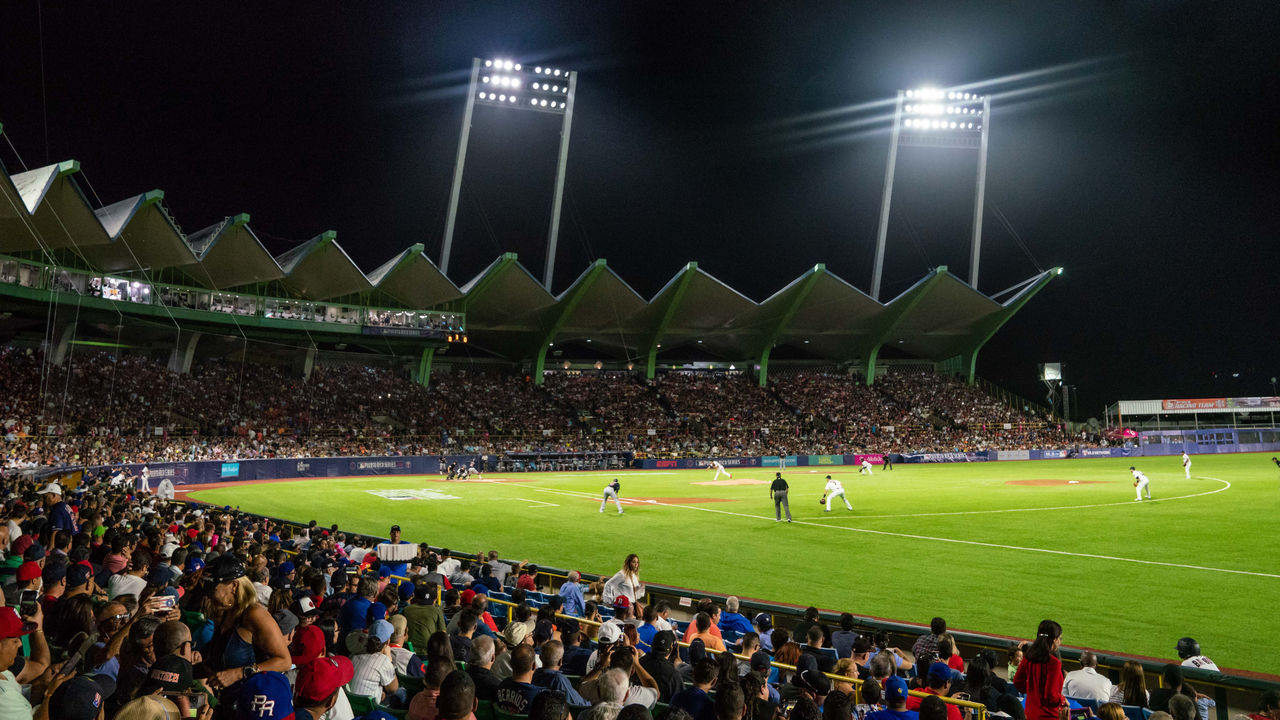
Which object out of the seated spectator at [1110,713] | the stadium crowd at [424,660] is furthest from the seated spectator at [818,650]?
the seated spectator at [1110,713]

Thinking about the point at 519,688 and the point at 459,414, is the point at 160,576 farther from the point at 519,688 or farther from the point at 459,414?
the point at 459,414

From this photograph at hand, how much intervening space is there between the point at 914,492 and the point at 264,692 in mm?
31523

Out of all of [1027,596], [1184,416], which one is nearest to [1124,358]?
[1184,416]

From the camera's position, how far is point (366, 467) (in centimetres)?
4688

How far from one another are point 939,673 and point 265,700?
5347mm

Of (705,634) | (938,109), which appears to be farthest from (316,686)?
(938,109)

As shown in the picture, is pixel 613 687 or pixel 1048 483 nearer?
pixel 613 687

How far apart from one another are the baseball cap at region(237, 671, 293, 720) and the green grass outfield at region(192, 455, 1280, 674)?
33.0 feet

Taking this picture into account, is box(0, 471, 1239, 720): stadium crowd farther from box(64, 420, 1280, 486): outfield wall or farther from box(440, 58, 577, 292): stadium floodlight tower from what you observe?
box(440, 58, 577, 292): stadium floodlight tower

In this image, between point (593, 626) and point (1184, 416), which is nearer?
point (593, 626)

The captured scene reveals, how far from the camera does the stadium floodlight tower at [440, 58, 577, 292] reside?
5300 centimetres

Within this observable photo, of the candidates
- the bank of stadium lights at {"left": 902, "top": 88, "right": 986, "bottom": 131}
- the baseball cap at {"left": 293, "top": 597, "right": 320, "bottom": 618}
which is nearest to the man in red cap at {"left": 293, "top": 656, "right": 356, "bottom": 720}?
the baseball cap at {"left": 293, "top": 597, "right": 320, "bottom": 618}

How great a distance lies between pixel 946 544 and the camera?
62.4 ft

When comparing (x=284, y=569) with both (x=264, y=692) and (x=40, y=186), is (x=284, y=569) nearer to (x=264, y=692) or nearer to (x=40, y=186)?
(x=264, y=692)
